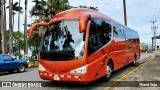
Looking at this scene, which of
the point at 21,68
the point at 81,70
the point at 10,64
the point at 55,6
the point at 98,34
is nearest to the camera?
the point at 81,70

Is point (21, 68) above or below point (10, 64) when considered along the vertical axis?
below

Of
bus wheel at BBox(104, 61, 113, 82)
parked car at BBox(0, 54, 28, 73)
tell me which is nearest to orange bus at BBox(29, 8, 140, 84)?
bus wheel at BBox(104, 61, 113, 82)

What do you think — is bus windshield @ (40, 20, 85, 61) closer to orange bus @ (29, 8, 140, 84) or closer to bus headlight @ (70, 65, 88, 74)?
orange bus @ (29, 8, 140, 84)

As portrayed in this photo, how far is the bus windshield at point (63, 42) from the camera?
9.45 meters

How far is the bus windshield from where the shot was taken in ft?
31.0

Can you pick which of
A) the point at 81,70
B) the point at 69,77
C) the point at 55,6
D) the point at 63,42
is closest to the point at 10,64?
the point at 63,42

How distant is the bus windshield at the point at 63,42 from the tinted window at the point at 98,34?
55 cm

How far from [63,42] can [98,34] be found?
1.89 m

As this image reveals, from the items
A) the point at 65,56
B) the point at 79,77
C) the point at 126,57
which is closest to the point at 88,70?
the point at 79,77

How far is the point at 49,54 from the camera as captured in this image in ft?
32.4

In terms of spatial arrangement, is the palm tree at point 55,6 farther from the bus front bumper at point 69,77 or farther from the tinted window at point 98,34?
the bus front bumper at point 69,77

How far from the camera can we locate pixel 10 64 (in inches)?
704

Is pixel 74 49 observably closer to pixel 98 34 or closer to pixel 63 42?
pixel 63 42

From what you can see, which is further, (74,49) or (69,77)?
(74,49)
